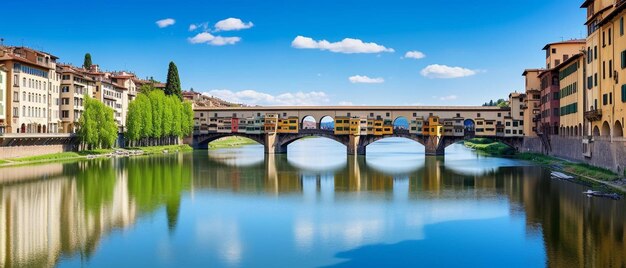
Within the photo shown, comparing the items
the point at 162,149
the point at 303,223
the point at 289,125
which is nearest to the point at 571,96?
the point at 303,223

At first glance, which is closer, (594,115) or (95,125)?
(594,115)

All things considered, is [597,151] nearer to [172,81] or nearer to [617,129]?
[617,129]

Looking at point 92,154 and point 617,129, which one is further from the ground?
point 617,129

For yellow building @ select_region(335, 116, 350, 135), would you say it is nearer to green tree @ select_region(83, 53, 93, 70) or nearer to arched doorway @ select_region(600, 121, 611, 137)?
arched doorway @ select_region(600, 121, 611, 137)

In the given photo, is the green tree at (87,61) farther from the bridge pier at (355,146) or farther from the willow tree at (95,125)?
the bridge pier at (355,146)

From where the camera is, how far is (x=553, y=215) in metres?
26.0

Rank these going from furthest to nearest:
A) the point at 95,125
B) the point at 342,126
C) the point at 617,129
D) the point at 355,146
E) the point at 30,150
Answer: the point at 342,126 < the point at 355,146 < the point at 95,125 < the point at 30,150 < the point at 617,129

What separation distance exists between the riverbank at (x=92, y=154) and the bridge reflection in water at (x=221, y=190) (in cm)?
373

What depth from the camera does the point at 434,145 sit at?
3044 inches

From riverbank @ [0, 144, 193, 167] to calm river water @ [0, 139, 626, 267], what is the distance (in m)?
10.4

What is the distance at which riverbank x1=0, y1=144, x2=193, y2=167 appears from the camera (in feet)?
171

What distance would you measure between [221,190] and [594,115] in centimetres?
2801

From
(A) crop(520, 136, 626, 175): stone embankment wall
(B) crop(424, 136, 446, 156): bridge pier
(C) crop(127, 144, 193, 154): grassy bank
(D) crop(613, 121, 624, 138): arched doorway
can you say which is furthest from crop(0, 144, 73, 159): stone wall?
(D) crop(613, 121, 624, 138): arched doorway

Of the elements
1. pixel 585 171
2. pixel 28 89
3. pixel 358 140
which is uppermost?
pixel 28 89
